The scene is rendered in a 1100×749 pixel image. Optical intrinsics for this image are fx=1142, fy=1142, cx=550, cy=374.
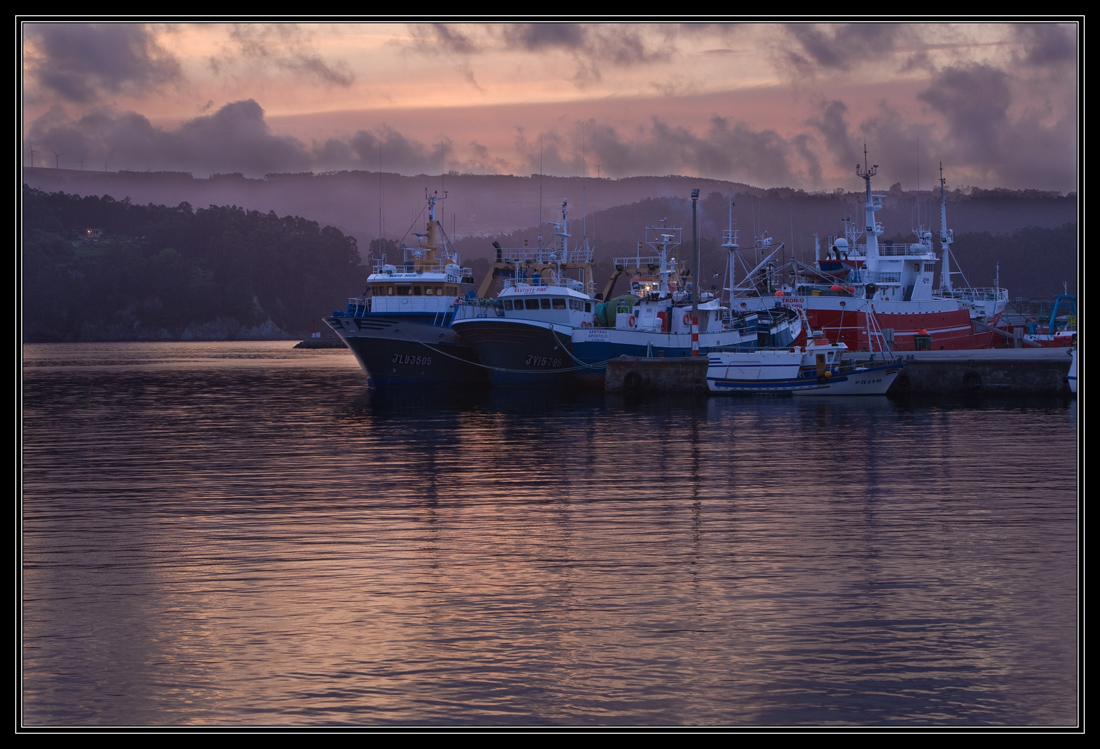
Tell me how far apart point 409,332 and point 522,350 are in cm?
954

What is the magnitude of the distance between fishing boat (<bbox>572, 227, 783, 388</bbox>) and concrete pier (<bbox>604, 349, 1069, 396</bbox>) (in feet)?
9.61

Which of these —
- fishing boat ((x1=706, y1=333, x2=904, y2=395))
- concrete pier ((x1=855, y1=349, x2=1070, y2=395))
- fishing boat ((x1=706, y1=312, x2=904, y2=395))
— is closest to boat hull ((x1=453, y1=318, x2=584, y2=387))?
fishing boat ((x1=706, y1=312, x2=904, y2=395))

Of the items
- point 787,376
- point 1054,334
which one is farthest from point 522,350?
point 1054,334

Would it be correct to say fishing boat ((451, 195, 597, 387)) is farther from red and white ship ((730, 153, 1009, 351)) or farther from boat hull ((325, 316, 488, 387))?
red and white ship ((730, 153, 1009, 351))

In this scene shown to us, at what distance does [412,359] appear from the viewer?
8031 centimetres

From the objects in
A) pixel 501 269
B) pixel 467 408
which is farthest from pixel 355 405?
pixel 501 269

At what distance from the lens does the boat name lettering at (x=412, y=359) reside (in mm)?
79938

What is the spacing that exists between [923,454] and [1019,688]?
2341 centimetres

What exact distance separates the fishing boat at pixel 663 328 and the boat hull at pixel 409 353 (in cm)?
968

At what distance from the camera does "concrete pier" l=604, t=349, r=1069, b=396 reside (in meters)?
62.9

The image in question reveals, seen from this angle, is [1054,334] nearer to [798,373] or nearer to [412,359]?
[798,373]

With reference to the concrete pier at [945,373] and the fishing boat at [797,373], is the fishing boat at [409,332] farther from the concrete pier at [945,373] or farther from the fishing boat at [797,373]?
the fishing boat at [797,373]
